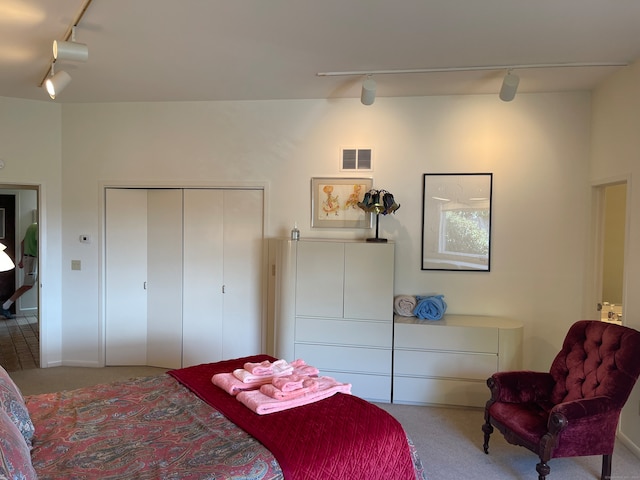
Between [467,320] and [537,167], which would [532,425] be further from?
[537,167]

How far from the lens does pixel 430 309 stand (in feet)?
12.3

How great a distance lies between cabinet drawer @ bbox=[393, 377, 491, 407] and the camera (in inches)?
140

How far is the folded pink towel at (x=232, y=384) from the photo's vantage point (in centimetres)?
221

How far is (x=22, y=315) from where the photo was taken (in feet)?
22.6

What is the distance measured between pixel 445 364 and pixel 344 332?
900 mm

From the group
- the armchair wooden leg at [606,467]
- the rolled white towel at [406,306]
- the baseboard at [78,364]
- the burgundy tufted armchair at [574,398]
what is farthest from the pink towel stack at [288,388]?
the baseboard at [78,364]

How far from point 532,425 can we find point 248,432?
1.80 m

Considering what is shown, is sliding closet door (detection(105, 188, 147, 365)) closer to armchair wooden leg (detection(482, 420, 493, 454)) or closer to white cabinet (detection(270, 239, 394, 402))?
white cabinet (detection(270, 239, 394, 402))

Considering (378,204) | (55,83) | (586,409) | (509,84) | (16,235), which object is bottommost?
(586,409)

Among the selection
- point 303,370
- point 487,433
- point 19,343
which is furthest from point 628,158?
point 19,343

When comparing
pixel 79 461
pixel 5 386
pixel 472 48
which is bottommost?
pixel 79 461

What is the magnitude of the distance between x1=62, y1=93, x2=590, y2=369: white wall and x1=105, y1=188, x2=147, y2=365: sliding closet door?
0.14m

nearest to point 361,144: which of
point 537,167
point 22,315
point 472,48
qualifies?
point 472,48

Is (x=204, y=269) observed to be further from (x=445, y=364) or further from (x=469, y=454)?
(x=469, y=454)
